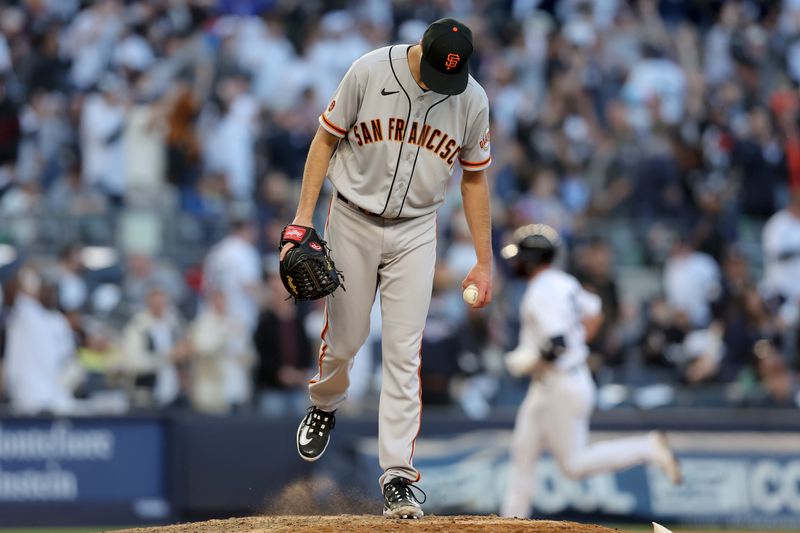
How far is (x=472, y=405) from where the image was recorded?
45.0ft

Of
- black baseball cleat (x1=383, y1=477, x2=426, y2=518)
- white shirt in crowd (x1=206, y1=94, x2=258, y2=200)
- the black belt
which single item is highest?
white shirt in crowd (x1=206, y1=94, x2=258, y2=200)

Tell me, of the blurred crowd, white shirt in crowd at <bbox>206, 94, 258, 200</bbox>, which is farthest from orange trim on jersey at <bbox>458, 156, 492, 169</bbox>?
white shirt in crowd at <bbox>206, 94, 258, 200</bbox>

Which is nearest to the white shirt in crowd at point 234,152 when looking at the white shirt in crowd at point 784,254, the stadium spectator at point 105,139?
the stadium spectator at point 105,139

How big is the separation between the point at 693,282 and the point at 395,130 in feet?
29.0

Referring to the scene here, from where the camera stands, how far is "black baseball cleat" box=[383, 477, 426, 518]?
6.84 m

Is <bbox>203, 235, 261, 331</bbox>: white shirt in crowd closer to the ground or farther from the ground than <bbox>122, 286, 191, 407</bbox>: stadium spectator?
farther from the ground

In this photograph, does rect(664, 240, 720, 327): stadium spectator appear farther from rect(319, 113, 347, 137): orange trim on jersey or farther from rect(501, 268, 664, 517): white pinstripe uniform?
rect(319, 113, 347, 137): orange trim on jersey

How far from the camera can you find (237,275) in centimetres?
1376

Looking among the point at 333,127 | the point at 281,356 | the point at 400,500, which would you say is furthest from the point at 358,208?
the point at 281,356

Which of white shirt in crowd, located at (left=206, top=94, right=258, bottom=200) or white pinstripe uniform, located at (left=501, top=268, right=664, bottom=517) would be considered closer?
white pinstripe uniform, located at (left=501, top=268, right=664, bottom=517)

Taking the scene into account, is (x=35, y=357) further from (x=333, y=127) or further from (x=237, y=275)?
(x=333, y=127)

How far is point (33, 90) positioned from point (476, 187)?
1021cm

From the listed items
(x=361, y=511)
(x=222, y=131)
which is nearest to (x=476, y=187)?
(x=361, y=511)

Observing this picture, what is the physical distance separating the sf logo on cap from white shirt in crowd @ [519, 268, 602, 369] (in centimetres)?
449
